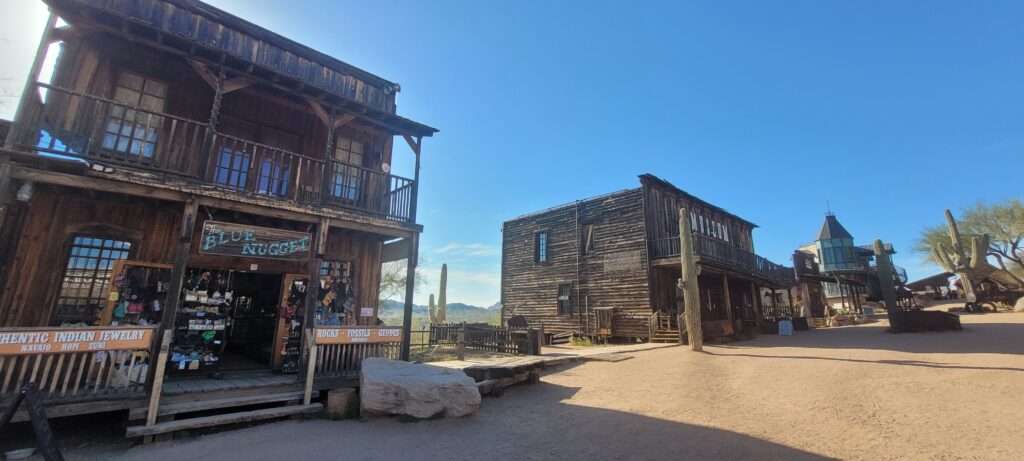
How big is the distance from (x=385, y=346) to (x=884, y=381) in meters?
10.6

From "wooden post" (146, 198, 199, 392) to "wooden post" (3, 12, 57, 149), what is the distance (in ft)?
7.74

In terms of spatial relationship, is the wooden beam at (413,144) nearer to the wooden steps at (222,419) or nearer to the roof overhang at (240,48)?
the roof overhang at (240,48)

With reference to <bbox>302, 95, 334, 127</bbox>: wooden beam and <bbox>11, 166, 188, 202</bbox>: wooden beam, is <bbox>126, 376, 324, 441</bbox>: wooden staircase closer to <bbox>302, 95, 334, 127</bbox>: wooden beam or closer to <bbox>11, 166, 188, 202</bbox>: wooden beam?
<bbox>11, 166, 188, 202</bbox>: wooden beam

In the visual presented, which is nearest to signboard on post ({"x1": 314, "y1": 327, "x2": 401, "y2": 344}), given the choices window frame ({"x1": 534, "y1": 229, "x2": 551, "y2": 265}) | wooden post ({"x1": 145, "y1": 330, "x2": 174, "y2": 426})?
wooden post ({"x1": 145, "y1": 330, "x2": 174, "y2": 426})

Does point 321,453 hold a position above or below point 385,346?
below

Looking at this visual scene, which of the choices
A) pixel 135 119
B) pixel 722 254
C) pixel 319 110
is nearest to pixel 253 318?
pixel 135 119

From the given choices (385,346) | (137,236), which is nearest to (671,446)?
(385,346)

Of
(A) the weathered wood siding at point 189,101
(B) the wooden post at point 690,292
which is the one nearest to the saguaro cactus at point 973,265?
(B) the wooden post at point 690,292

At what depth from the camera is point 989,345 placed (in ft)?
41.2

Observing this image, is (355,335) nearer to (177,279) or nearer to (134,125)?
(177,279)

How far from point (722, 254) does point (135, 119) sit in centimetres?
2161

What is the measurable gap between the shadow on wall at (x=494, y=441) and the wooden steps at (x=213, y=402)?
51cm

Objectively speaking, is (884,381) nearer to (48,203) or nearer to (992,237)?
(48,203)

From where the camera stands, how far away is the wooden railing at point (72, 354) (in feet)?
18.7
